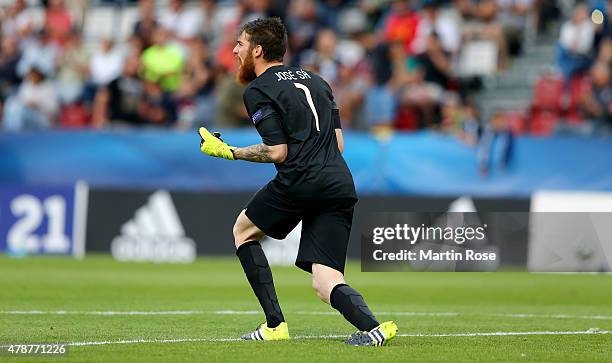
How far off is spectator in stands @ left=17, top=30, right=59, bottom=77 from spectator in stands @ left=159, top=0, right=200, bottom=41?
2.30m

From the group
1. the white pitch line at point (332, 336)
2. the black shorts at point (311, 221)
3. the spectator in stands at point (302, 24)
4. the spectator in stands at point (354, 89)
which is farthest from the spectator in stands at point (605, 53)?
the black shorts at point (311, 221)

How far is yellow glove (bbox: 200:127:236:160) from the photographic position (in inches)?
342

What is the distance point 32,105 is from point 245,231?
14.5 meters

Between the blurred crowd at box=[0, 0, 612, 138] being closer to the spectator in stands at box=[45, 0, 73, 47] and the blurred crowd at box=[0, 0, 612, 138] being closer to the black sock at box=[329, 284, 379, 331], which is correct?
the spectator in stands at box=[45, 0, 73, 47]

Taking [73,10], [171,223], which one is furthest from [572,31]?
[73,10]

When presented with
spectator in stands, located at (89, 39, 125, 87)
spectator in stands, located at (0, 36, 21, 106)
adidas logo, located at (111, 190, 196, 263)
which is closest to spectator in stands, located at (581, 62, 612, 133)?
adidas logo, located at (111, 190, 196, 263)

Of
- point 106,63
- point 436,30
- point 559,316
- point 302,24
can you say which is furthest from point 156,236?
point 559,316

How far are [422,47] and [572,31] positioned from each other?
2606 mm

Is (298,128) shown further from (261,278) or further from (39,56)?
(39,56)

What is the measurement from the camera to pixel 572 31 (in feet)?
71.8

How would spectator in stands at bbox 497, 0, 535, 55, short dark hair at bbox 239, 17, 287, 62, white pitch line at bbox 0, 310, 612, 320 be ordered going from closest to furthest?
short dark hair at bbox 239, 17, 287, 62, white pitch line at bbox 0, 310, 612, 320, spectator in stands at bbox 497, 0, 535, 55

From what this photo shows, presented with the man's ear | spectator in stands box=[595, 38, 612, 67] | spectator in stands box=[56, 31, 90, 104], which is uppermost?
the man's ear

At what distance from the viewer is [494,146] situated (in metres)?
19.6

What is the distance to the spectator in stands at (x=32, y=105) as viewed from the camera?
73.1 ft
